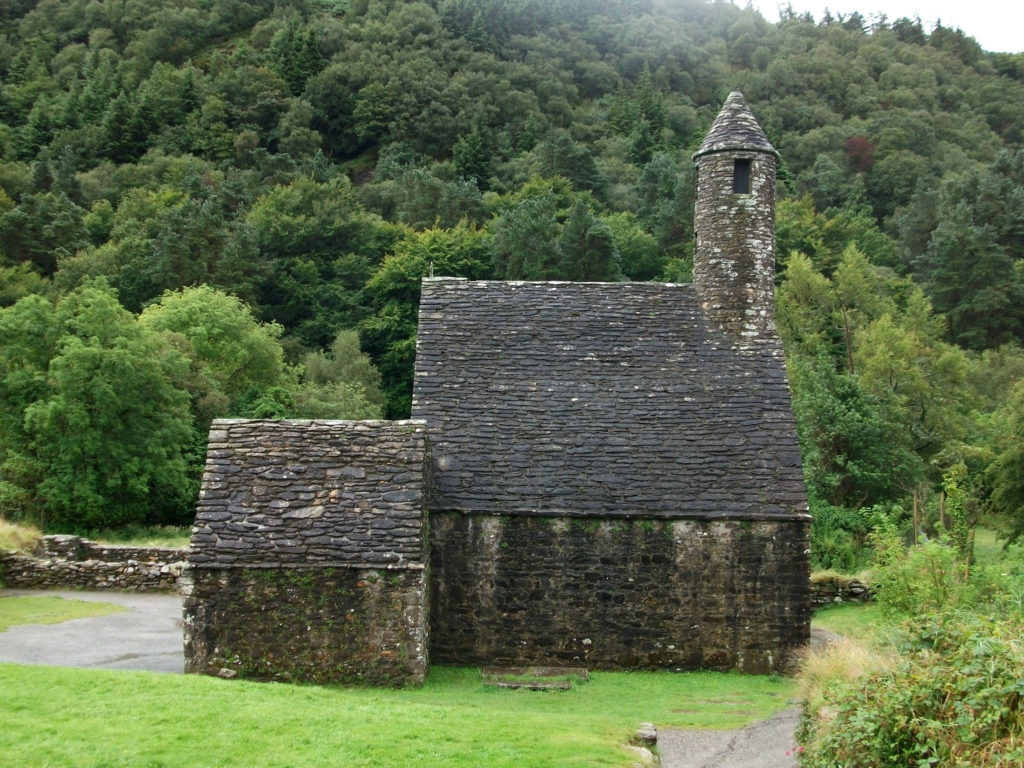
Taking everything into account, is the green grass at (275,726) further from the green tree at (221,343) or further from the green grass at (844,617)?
the green tree at (221,343)

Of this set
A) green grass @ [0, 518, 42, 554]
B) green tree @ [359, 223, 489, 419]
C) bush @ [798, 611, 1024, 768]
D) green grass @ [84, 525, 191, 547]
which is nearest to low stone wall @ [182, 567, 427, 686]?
bush @ [798, 611, 1024, 768]

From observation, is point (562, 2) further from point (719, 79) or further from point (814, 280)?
point (814, 280)

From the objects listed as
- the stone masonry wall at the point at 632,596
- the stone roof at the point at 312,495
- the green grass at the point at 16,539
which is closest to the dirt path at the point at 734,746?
the stone masonry wall at the point at 632,596

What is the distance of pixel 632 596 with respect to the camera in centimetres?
1759

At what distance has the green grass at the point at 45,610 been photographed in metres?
18.1

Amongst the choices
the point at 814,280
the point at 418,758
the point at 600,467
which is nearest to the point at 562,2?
the point at 814,280

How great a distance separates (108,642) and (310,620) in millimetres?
4335

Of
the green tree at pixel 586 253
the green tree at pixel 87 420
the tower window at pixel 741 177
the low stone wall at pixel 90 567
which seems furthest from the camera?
the green tree at pixel 586 253

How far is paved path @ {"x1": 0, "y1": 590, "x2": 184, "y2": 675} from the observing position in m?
15.0

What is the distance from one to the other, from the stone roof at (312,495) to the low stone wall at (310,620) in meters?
0.28

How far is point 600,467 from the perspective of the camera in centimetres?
1827

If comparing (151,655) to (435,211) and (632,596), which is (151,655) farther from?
(435,211)

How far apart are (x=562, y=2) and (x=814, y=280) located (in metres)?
89.9

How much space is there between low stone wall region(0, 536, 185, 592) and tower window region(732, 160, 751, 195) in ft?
53.6
